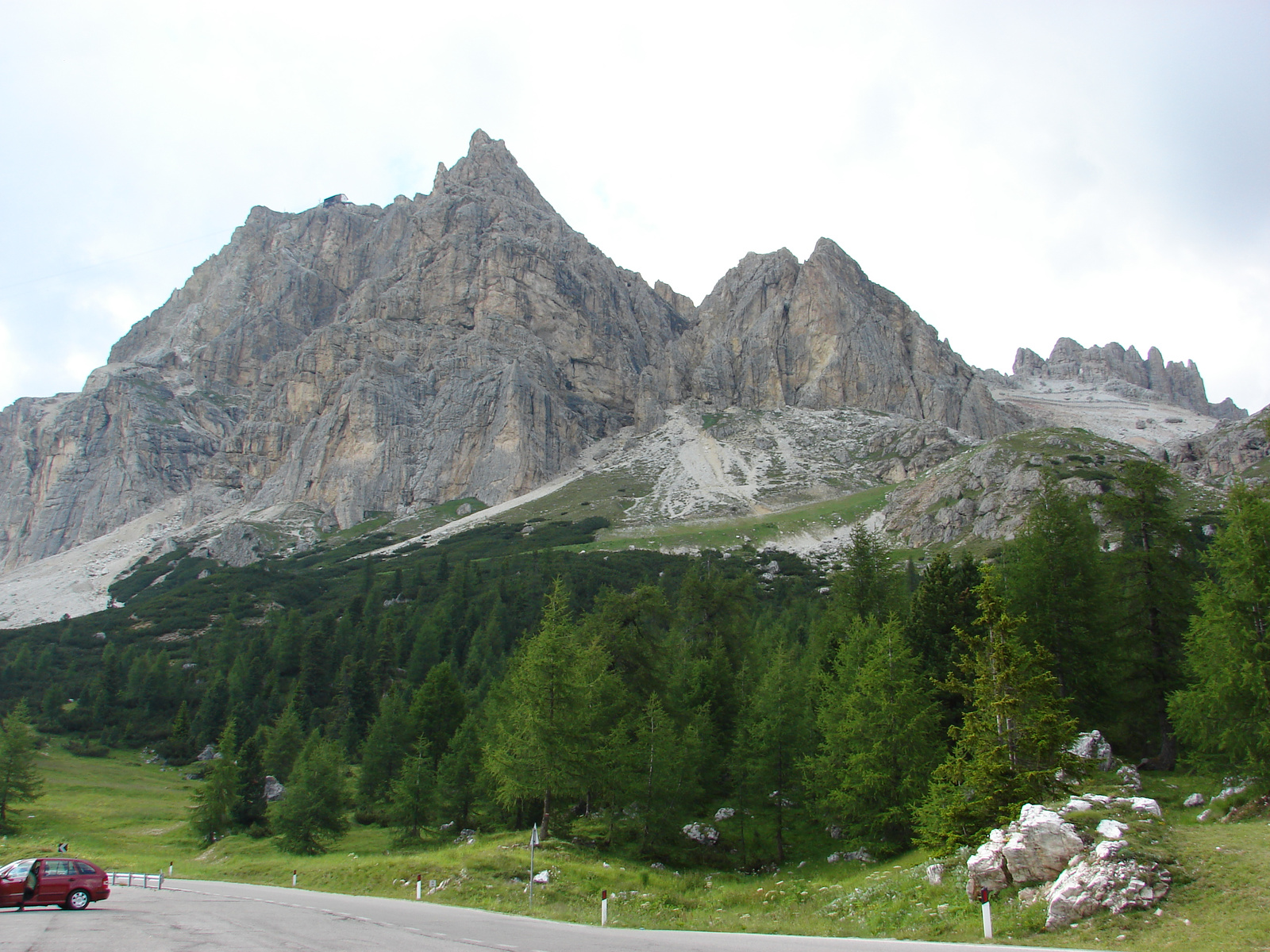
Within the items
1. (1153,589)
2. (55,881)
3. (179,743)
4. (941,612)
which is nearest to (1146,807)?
(941,612)

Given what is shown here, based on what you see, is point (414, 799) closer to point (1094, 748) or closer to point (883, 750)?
point (883, 750)

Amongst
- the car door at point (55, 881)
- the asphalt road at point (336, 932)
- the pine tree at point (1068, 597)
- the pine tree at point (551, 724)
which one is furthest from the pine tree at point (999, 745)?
the car door at point (55, 881)

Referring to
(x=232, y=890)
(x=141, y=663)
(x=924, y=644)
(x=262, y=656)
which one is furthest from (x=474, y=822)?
(x=141, y=663)

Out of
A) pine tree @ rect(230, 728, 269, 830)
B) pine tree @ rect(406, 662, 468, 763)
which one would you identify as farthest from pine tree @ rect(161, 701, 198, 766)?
pine tree @ rect(406, 662, 468, 763)

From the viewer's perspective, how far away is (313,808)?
39.5 metres

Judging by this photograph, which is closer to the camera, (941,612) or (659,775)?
(659,775)

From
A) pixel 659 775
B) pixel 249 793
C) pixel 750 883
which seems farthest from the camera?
pixel 249 793

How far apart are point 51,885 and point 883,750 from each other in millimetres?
26649

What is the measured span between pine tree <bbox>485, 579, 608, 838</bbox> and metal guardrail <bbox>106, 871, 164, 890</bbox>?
13417 mm

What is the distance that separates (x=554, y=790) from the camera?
27984 millimetres

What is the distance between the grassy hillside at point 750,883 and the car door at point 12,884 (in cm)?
965

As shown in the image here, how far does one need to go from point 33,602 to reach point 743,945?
228 m

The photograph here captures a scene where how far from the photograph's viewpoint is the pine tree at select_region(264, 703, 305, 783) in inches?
2259

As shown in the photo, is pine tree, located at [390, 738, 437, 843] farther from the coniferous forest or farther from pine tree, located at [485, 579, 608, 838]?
pine tree, located at [485, 579, 608, 838]
